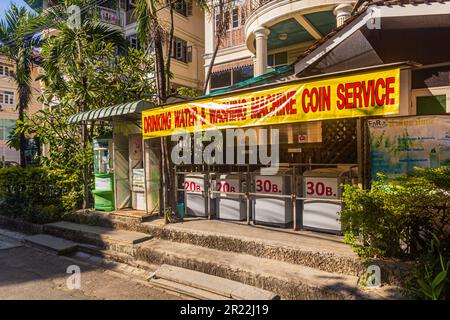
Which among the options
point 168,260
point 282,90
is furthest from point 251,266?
point 282,90

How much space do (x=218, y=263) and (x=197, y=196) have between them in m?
2.75

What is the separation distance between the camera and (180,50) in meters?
19.2

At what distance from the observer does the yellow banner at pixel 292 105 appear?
4.44 meters

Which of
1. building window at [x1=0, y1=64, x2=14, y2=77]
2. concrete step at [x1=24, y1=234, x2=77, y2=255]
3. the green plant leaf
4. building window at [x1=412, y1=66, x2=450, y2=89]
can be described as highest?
building window at [x1=0, y1=64, x2=14, y2=77]

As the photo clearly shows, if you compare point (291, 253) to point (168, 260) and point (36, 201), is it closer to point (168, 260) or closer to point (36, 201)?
point (168, 260)

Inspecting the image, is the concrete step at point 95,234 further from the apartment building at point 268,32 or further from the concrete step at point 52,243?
the apartment building at point 268,32

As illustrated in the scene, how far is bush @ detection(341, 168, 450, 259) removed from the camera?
407cm

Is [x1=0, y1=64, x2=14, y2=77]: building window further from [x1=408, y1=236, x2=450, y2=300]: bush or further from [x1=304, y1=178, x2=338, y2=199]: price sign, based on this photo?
[x1=408, y1=236, x2=450, y2=300]: bush

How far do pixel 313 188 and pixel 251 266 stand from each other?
204 cm

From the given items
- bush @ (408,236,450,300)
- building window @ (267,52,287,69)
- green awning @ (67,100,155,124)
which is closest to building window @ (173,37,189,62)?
building window @ (267,52,287,69)

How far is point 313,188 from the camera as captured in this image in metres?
6.09

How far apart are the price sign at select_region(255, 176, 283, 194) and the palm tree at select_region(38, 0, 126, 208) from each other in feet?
19.3

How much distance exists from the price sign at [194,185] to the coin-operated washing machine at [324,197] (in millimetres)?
2757

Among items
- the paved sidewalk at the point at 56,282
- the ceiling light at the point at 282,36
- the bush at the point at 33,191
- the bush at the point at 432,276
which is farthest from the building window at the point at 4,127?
the bush at the point at 432,276
